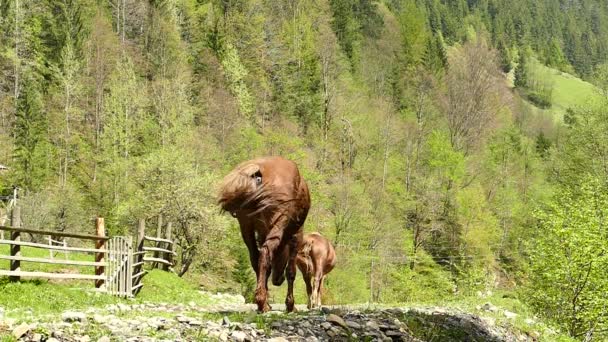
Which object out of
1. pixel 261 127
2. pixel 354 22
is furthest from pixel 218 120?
pixel 354 22

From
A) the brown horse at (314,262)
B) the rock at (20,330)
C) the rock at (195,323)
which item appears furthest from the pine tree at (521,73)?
the rock at (20,330)

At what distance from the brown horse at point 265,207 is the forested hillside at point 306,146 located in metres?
9.50

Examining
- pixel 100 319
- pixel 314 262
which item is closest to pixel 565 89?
pixel 314 262

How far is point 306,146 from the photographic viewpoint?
5412 cm

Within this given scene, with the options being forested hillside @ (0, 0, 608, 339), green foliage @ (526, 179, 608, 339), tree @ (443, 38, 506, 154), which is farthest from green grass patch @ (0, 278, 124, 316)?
tree @ (443, 38, 506, 154)

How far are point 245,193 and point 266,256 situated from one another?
3.22 feet

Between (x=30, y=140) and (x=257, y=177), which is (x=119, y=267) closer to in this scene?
(x=257, y=177)

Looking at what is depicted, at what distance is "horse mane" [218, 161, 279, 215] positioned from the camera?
28.2 ft

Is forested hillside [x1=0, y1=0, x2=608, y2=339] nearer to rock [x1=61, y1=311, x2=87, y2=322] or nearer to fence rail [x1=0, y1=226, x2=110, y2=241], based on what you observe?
fence rail [x1=0, y1=226, x2=110, y2=241]

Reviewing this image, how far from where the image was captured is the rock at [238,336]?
667 cm

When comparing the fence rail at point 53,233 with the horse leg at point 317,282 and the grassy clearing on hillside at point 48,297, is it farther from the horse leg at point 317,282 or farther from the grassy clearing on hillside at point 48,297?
the horse leg at point 317,282

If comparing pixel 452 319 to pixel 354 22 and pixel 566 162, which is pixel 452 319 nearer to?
pixel 566 162

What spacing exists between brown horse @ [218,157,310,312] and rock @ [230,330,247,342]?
69.6 inches

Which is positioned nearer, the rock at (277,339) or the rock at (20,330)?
the rock at (20,330)
